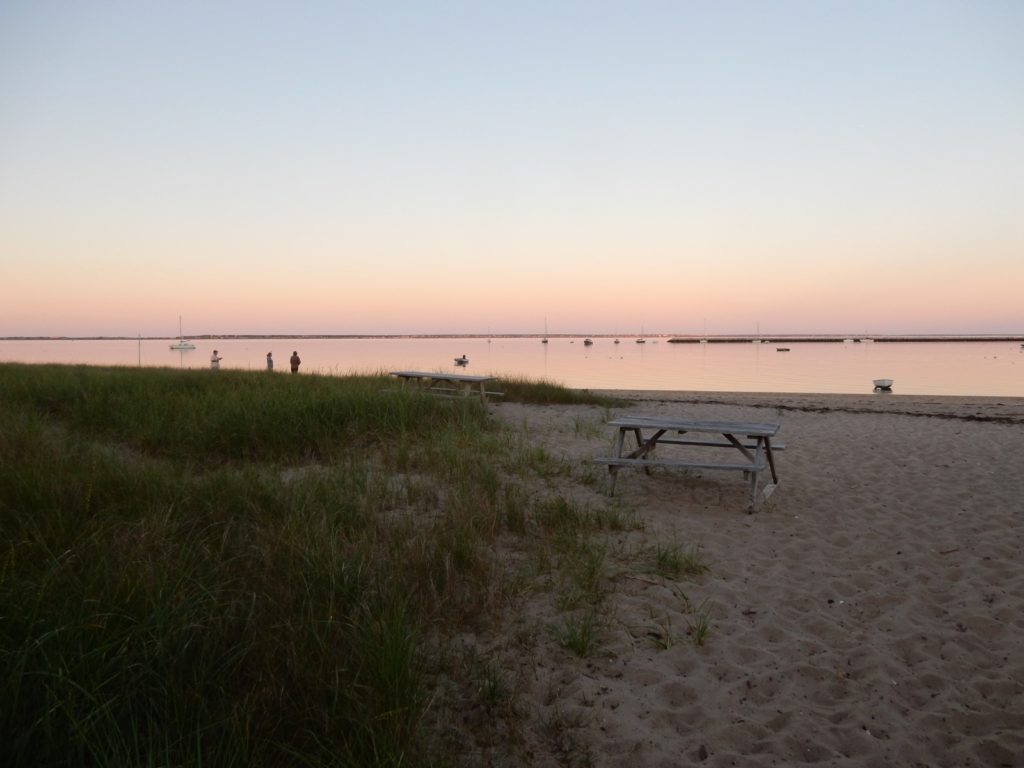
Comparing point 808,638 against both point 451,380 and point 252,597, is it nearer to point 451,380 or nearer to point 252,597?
point 252,597

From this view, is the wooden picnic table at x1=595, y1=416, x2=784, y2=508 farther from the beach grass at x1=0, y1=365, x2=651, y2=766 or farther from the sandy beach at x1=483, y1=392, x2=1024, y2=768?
the beach grass at x1=0, y1=365, x2=651, y2=766

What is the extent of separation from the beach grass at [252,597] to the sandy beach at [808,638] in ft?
1.13

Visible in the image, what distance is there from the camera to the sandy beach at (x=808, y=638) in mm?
2979

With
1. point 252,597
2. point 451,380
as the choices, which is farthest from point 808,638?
point 451,380

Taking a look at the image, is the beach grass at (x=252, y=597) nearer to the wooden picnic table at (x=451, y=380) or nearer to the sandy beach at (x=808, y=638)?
the sandy beach at (x=808, y=638)

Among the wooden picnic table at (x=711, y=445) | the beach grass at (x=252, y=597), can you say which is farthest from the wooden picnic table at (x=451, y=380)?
the wooden picnic table at (x=711, y=445)

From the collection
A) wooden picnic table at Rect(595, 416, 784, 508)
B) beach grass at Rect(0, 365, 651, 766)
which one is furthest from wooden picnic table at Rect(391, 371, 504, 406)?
wooden picnic table at Rect(595, 416, 784, 508)

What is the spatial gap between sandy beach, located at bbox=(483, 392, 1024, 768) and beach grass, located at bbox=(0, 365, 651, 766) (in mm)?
344

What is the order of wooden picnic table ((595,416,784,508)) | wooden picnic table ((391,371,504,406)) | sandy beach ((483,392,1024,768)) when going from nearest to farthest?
sandy beach ((483,392,1024,768))
wooden picnic table ((595,416,784,508))
wooden picnic table ((391,371,504,406))

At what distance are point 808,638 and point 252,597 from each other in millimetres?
3137

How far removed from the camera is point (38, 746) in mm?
2254

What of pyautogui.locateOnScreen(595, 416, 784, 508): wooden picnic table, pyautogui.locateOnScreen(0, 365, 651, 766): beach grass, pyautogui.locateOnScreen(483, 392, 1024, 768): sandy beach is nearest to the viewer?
pyautogui.locateOnScreen(0, 365, 651, 766): beach grass

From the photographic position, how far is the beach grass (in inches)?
97.3

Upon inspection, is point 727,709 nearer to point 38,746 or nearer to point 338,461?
point 38,746
